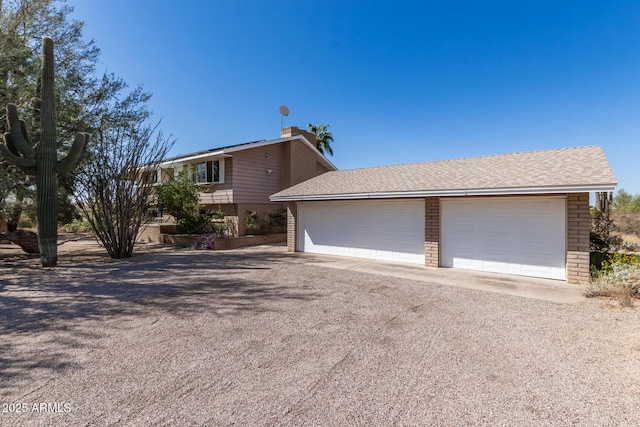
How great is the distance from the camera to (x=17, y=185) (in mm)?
10906

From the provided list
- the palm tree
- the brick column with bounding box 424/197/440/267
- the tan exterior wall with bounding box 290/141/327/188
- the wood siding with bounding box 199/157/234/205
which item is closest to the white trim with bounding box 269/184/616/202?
the brick column with bounding box 424/197/440/267

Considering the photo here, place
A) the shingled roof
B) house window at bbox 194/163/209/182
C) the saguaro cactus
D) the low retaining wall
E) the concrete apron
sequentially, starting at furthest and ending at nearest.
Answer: house window at bbox 194/163/209/182, the low retaining wall, the saguaro cactus, the shingled roof, the concrete apron

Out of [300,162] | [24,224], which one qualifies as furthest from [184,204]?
[24,224]

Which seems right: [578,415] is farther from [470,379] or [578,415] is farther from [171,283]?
[171,283]

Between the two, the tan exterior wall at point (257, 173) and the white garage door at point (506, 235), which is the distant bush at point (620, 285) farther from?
the tan exterior wall at point (257, 173)

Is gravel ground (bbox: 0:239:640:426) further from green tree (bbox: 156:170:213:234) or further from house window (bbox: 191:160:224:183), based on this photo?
house window (bbox: 191:160:224:183)

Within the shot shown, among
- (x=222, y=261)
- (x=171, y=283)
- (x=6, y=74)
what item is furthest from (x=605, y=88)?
(x=6, y=74)

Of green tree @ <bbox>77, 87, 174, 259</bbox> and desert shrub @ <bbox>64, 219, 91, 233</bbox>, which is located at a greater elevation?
green tree @ <bbox>77, 87, 174, 259</bbox>

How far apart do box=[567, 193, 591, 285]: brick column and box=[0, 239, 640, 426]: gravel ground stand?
5.50 feet

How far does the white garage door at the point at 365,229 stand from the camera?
1021 centimetres

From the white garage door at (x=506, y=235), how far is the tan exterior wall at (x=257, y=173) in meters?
11.3

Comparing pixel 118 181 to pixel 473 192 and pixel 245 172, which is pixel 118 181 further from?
pixel 473 192

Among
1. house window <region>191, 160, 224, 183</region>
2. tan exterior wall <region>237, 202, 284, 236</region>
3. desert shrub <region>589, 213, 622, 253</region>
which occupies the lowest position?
desert shrub <region>589, 213, 622, 253</region>

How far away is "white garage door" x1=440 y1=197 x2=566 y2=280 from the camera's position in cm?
769
